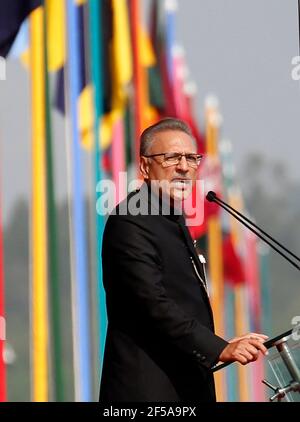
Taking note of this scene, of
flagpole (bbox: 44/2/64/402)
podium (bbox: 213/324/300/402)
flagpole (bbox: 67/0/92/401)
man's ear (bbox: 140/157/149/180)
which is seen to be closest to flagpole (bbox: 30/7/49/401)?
flagpole (bbox: 44/2/64/402)

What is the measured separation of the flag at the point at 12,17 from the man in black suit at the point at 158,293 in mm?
2621

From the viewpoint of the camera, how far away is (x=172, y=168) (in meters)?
2.34

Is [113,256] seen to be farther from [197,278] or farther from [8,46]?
[8,46]

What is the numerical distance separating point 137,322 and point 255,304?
3126mm

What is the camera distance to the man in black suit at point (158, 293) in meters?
2.21

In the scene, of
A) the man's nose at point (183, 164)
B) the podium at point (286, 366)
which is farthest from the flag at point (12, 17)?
the podium at point (286, 366)

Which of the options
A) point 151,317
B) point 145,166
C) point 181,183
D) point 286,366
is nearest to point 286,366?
point 286,366

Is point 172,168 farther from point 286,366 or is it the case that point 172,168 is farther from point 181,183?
point 286,366

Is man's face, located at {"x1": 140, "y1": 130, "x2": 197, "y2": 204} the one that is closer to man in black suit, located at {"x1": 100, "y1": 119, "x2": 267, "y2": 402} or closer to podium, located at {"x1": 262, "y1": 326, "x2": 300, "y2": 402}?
man in black suit, located at {"x1": 100, "y1": 119, "x2": 267, "y2": 402}

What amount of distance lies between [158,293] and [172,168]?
0.95ft

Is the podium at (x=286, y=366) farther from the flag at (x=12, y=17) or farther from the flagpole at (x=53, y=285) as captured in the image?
the flag at (x=12, y=17)
